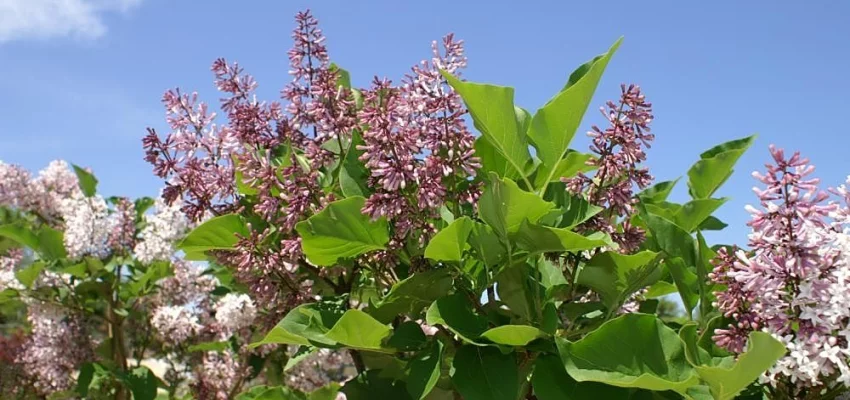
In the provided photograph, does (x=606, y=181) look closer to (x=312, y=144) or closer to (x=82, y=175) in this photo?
(x=312, y=144)

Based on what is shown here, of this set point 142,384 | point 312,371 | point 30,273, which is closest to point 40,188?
point 30,273

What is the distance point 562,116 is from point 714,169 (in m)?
0.56

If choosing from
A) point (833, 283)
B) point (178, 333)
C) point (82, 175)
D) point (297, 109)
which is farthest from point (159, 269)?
point (833, 283)

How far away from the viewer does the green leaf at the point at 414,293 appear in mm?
1396

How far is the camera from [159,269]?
3463mm

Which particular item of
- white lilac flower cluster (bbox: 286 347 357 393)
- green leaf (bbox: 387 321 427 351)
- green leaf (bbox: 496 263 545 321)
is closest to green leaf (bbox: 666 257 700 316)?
green leaf (bbox: 496 263 545 321)

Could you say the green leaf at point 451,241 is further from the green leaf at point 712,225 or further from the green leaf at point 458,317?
the green leaf at point 712,225

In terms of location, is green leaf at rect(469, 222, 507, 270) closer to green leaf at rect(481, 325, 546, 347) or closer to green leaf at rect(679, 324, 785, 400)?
green leaf at rect(481, 325, 546, 347)

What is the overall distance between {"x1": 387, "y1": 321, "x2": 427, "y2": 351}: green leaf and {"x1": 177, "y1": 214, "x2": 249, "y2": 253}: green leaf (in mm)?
408

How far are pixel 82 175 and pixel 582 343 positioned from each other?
3.31 meters

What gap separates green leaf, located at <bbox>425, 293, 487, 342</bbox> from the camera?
132 centimetres

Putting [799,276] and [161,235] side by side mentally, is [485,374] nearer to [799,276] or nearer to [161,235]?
[799,276]

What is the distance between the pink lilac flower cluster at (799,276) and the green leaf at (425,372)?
506 millimetres

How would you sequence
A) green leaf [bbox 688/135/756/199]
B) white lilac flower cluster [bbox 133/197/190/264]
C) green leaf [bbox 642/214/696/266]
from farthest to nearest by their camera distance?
1. white lilac flower cluster [bbox 133/197/190/264]
2. green leaf [bbox 688/135/756/199]
3. green leaf [bbox 642/214/696/266]
